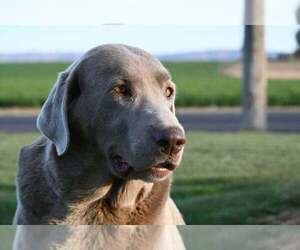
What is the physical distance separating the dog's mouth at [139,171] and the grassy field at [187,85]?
2.04 meters

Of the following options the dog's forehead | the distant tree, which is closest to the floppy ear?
the dog's forehead

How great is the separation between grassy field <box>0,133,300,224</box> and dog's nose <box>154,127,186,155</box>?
2.66 m

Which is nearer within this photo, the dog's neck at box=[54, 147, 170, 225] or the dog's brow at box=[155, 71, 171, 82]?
the dog's brow at box=[155, 71, 171, 82]

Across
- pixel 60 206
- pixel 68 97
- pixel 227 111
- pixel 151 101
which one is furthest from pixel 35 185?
pixel 227 111

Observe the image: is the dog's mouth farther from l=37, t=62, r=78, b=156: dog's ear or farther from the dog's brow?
the dog's brow

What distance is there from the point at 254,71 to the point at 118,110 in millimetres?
2694

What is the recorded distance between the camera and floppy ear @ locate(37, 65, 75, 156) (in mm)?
2865

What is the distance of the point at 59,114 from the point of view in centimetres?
289

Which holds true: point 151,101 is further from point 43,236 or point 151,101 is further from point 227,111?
point 227,111

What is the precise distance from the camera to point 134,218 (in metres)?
3.06

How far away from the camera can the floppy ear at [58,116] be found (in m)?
2.87

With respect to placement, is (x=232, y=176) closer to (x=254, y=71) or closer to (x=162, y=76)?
(x=254, y=71)

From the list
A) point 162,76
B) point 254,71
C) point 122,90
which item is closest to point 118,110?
point 122,90

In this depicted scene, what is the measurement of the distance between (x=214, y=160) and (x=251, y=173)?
0.82ft
